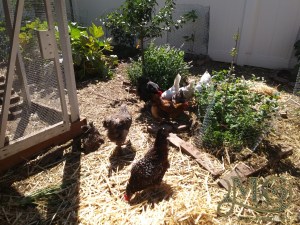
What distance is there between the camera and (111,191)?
264cm

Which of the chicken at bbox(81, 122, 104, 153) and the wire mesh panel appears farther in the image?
the chicken at bbox(81, 122, 104, 153)

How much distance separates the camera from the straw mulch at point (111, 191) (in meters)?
2.35

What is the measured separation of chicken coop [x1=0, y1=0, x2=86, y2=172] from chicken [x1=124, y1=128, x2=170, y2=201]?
114 centimetres

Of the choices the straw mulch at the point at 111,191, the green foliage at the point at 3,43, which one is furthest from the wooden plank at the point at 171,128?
the green foliage at the point at 3,43

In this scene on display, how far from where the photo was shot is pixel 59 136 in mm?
3176

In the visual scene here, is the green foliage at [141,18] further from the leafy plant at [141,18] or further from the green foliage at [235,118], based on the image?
the green foliage at [235,118]

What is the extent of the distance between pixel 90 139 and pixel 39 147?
563mm

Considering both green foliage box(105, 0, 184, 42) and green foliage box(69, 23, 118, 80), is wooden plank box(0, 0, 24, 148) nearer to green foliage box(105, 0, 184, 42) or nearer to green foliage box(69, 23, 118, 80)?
green foliage box(105, 0, 184, 42)

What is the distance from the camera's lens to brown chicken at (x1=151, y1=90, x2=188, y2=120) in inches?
144

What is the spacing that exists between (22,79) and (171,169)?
74.5 inches

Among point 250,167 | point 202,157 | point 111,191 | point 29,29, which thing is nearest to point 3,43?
point 29,29

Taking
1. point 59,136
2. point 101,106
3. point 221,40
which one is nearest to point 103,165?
point 59,136

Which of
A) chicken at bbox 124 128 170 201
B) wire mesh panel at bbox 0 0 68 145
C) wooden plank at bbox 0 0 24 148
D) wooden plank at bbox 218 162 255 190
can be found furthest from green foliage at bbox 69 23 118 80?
wooden plank at bbox 218 162 255 190

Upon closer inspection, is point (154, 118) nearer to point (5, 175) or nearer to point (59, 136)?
point (59, 136)
